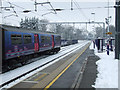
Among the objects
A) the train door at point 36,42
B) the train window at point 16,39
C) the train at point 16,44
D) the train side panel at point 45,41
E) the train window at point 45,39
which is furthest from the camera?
the train window at point 45,39

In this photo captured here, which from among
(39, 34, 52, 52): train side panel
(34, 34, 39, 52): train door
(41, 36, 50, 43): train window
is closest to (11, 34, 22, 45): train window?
(34, 34, 39, 52): train door

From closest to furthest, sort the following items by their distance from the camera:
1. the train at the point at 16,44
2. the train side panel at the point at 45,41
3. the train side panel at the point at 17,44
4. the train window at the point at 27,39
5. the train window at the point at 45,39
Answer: the train at the point at 16,44, the train side panel at the point at 17,44, the train window at the point at 27,39, the train side panel at the point at 45,41, the train window at the point at 45,39

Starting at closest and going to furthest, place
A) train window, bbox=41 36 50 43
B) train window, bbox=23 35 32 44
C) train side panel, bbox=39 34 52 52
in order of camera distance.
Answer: train window, bbox=23 35 32 44 < train side panel, bbox=39 34 52 52 < train window, bbox=41 36 50 43

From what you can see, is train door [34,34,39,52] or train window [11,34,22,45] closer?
train window [11,34,22,45]

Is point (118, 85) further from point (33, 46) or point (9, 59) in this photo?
point (33, 46)

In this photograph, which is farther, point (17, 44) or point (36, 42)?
point (36, 42)

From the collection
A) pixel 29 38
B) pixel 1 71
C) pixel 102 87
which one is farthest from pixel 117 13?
pixel 1 71

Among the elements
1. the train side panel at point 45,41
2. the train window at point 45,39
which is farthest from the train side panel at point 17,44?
the train window at point 45,39

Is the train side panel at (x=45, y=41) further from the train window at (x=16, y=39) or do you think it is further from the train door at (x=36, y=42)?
the train window at (x=16, y=39)

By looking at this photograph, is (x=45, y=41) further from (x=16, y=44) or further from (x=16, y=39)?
(x=16, y=44)

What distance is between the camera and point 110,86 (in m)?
6.85

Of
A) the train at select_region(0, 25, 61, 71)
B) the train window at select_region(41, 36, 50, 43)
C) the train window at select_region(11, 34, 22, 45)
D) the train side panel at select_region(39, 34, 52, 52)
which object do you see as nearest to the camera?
the train at select_region(0, 25, 61, 71)

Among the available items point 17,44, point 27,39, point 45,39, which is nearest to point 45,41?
point 45,39

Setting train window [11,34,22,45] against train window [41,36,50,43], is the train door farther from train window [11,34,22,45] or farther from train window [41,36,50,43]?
train window [11,34,22,45]
